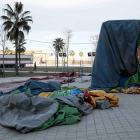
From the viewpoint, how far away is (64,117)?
6.14 metres

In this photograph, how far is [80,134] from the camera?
5.21m

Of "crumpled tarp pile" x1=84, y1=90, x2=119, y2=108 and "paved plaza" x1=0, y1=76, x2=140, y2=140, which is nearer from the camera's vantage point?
"paved plaza" x1=0, y1=76, x2=140, y2=140

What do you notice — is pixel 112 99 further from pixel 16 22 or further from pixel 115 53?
pixel 16 22

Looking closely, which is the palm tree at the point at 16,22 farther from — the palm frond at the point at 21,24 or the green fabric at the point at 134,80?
the green fabric at the point at 134,80

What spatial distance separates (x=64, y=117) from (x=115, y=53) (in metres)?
7.13

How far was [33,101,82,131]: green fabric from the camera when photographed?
19.0 feet

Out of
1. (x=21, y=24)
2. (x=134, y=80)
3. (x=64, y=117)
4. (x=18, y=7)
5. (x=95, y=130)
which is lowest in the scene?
(x=95, y=130)

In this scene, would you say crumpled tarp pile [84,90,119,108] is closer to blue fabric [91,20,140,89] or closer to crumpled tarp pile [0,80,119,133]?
crumpled tarp pile [0,80,119,133]

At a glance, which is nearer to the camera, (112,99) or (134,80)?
(112,99)

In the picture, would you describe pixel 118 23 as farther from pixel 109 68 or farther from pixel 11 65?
pixel 11 65

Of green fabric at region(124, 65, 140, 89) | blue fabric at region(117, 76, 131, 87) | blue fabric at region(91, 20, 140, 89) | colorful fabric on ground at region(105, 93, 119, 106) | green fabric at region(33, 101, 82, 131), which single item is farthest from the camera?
blue fabric at region(117, 76, 131, 87)

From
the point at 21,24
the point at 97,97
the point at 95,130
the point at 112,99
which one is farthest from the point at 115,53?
the point at 21,24

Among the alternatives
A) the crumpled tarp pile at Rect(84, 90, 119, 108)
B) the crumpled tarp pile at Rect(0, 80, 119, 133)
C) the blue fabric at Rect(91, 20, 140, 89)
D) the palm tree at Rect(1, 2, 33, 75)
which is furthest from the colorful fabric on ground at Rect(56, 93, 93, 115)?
the palm tree at Rect(1, 2, 33, 75)

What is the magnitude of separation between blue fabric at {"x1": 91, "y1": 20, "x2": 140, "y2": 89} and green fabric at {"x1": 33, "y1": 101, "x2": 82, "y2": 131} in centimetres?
604
